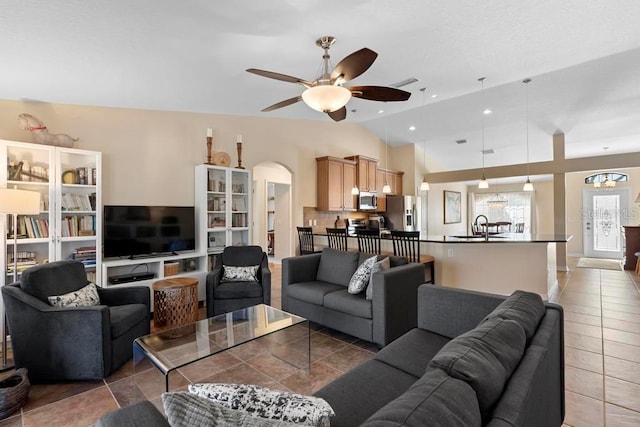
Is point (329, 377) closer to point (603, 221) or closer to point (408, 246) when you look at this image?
point (408, 246)

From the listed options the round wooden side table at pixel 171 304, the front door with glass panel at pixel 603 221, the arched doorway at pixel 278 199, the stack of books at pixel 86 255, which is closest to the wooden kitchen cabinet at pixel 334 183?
the arched doorway at pixel 278 199

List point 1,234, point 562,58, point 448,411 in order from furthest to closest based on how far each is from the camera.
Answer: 1. point 562,58
2. point 1,234
3. point 448,411

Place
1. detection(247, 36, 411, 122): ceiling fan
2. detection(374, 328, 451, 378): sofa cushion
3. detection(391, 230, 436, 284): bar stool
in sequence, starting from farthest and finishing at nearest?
detection(391, 230, 436, 284): bar stool, detection(247, 36, 411, 122): ceiling fan, detection(374, 328, 451, 378): sofa cushion

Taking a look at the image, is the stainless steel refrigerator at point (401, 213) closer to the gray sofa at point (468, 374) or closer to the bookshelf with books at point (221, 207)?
the bookshelf with books at point (221, 207)

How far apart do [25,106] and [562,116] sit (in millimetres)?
8281

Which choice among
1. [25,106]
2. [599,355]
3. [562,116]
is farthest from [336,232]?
[562,116]

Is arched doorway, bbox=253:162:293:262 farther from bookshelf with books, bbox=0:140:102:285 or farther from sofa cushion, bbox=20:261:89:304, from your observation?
sofa cushion, bbox=20:261:89:304

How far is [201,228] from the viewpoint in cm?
449

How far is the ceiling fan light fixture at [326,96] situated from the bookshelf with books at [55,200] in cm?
270

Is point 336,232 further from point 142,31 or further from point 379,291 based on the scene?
point 142,31

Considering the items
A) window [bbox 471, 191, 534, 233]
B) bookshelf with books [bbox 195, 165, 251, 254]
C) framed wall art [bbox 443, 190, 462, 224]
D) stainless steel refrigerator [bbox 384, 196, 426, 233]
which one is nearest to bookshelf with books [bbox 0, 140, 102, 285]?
bookshelf with books [bbox 195, 165, 251, 254]

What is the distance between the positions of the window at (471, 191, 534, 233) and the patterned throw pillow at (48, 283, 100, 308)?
10.5 m

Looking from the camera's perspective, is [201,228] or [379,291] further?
[201,228]

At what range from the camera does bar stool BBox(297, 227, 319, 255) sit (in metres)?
5.44
